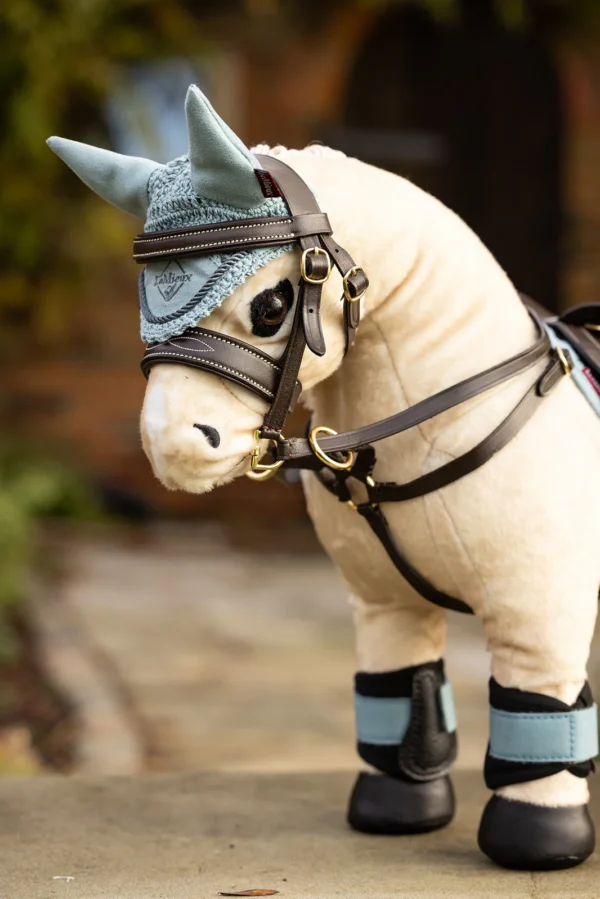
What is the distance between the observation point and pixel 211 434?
69.3 inches

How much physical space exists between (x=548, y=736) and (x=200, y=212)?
3.29ft

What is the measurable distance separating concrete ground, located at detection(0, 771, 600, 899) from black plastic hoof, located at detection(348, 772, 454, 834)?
0.02m

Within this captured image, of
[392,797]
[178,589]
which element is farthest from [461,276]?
[178,589]

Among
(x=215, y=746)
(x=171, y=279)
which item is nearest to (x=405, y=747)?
(x=171, y=279)

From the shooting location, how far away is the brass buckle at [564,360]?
2031 mm

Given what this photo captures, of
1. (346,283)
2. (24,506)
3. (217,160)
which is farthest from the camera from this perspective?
(24,506)

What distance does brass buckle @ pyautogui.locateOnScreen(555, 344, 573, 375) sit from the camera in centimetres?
203

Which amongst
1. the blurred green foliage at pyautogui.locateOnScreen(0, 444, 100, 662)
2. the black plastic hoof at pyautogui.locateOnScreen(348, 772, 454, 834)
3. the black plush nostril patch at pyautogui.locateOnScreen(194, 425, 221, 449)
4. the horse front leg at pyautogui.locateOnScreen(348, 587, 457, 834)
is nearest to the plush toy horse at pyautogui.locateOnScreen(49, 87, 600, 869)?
the black plush nostril patch at pyautogui.locateOnScreen(194, 425, 221, 449)

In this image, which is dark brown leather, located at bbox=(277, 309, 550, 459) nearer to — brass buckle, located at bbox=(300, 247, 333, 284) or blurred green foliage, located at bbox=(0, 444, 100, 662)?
brass buckle, located at bbox=(300, 247, 333, 284)

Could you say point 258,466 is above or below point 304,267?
below

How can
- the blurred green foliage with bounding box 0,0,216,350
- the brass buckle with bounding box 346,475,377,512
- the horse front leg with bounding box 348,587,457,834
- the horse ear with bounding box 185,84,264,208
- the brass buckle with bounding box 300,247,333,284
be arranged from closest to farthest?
the horse ear with bounding box 185,84,264,208 < the brass buckle with bounding box 300,247,333,284 < the brass buckle with bounding box 346,475,377,512 < the horse front leg with bounding box 348,587,457,834 < the blurred green foliage with bounding box 0,0,216,350

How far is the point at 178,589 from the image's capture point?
18.1ft

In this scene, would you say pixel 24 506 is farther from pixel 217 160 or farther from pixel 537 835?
pixel 217 160

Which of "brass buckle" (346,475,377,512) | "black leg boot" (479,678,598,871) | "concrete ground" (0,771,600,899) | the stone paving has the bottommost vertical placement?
the stone paving
